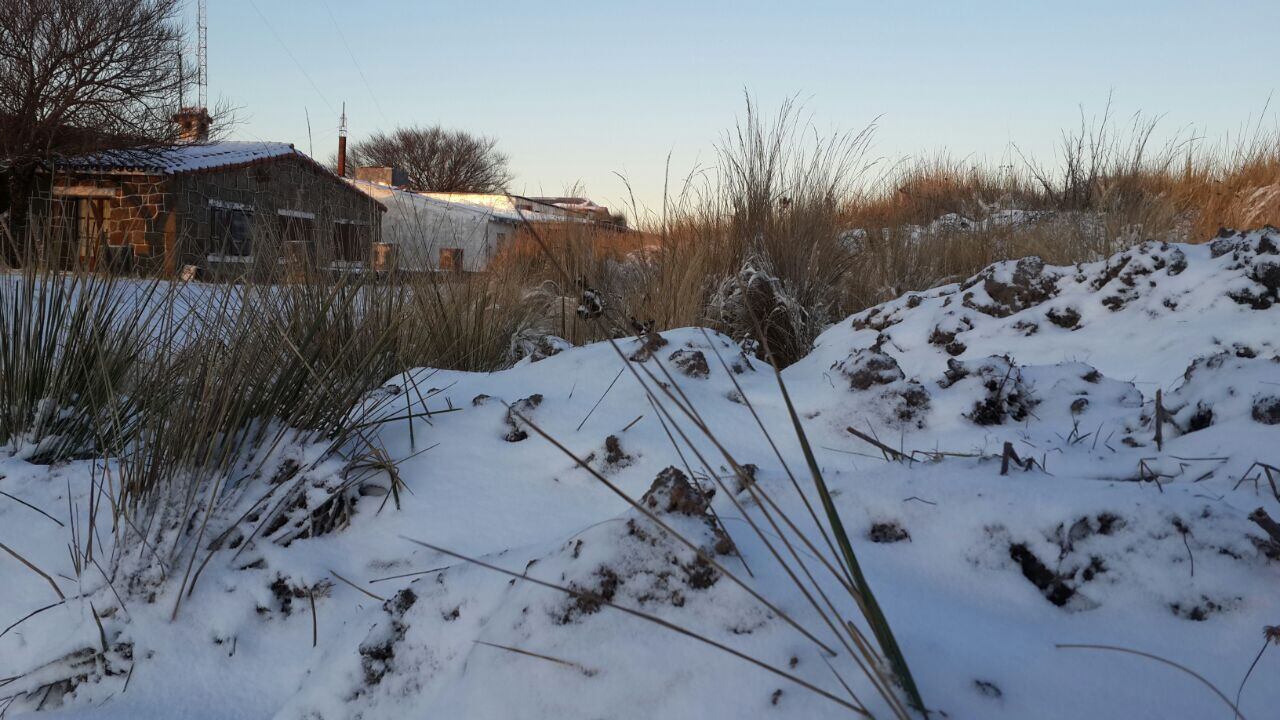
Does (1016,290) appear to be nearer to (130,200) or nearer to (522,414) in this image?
(522,414)

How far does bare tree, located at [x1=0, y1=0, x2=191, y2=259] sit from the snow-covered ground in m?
16.4

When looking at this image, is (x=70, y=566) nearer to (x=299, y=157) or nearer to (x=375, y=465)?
(x=375, y=465)

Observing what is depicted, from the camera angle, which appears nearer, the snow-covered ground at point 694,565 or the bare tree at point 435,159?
the snow-covered ground at point 694,565

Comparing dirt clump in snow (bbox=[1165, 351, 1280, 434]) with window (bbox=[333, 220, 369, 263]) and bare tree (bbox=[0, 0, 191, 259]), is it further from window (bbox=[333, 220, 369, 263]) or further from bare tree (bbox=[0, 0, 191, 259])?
bare tree (bbox=[0, 0, 191, 259])

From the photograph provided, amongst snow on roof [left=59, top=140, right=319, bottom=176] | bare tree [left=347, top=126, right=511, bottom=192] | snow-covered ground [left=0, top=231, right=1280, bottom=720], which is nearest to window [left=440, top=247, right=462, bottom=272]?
snow-covered ground [left=0, top=231, right=1280, bottom=720]

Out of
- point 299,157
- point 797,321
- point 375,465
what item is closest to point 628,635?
point 375,465

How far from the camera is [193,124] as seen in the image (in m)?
17.9

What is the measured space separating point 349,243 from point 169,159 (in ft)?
54.4

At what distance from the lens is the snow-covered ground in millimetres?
901

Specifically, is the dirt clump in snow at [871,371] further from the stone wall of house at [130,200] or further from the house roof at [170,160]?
the stone wall of house at [130,200]

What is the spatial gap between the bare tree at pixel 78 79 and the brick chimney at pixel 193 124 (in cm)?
26

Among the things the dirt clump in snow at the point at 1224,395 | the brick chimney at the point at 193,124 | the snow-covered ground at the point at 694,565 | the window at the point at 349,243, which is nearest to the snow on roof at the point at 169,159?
the brick chimney at the point at 193,124

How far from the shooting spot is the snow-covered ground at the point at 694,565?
901mm

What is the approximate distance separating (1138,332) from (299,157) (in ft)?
64.5
